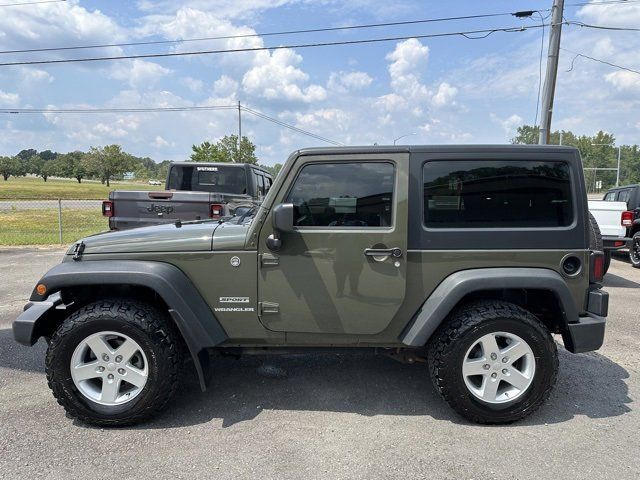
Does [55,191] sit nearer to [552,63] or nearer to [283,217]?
[552,63]

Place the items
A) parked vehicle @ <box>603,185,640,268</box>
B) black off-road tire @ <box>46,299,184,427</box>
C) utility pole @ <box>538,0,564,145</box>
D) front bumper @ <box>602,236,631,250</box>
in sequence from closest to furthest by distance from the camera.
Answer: black off-road tire @ <box>46,299,184,427</box> < front bumper @ <box>602,236,631,250</box> < parked vehicle @ <box>603,185,640,268</box> < utility pole @ <box>538,0,564,145</box>

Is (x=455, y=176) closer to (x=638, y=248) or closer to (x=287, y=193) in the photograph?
(x=287, y=193)

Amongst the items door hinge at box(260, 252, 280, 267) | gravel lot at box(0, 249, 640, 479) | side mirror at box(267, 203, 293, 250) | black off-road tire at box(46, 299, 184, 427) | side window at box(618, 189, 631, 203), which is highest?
side window at box(618, 189, 631, 203)

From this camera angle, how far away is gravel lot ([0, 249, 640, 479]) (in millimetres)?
2543

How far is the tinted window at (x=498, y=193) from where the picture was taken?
9.94ft

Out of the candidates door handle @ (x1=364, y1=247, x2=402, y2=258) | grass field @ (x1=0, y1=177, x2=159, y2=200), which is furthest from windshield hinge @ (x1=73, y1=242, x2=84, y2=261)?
grass field @ (x1=0, y1=177, x2=159, y2=200)

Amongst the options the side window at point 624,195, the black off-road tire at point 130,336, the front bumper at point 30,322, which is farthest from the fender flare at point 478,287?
the side window at point 624,195

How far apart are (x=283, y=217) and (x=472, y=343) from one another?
1574 millimetres

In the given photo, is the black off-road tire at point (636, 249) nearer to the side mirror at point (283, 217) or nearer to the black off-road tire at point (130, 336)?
the side mirror at point (283, 217)

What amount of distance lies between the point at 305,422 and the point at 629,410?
7.98 feet

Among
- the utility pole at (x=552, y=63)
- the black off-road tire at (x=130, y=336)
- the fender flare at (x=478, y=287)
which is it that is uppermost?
the utility pole at (x=552, y=63)

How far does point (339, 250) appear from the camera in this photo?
2.96 m

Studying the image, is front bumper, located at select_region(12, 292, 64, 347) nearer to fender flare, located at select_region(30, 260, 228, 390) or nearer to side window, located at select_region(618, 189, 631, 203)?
fender flare, located at select_region(30, 260, 228, 390)

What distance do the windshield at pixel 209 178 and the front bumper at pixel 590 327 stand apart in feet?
21.3
